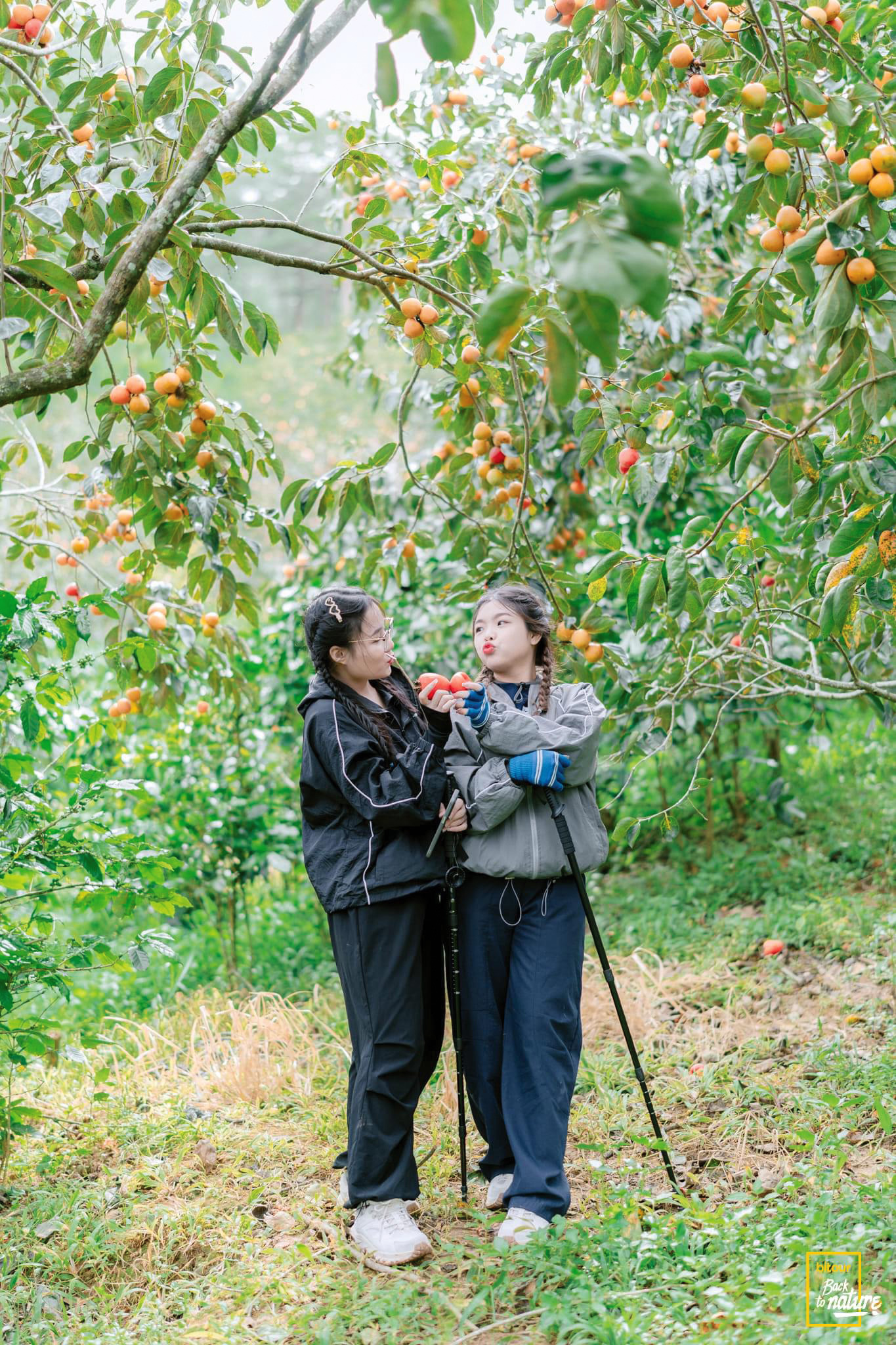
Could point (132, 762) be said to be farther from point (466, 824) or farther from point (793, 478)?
point (793, 478)

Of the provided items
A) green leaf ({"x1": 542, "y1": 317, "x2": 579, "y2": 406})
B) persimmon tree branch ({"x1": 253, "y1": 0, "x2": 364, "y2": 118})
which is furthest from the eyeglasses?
green leaf ({"x1": 542, "y1": 317, "x2": 579, "y2": 406})

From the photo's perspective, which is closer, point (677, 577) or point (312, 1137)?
→ point (677, 577)

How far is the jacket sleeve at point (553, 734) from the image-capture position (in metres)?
2.30

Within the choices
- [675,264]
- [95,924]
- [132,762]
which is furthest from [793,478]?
[95,924]

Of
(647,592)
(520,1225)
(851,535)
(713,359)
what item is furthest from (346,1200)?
(713,359)

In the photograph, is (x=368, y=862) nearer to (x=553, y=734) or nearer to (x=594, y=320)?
(x=553, y=734)

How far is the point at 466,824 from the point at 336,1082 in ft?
4.47

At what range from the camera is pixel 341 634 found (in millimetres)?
2354

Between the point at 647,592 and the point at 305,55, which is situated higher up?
the point at 305,55

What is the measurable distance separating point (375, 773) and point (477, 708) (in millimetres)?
256

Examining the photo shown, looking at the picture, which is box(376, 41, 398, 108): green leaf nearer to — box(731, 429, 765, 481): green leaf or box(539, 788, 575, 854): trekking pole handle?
box(731, 429, 765, 481): green leaf

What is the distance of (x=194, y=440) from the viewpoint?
284 cm

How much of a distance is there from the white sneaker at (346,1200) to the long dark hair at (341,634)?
94cm

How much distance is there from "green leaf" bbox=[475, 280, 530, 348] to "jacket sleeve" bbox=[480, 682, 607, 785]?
4.57ft
